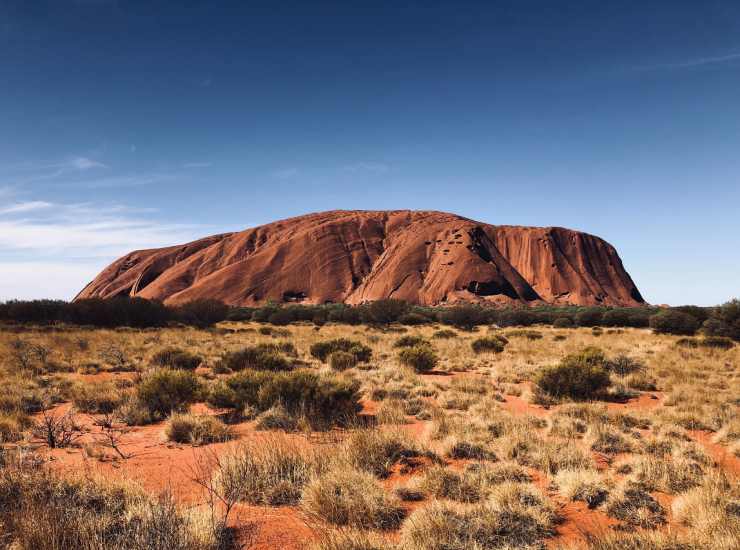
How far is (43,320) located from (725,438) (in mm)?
42001

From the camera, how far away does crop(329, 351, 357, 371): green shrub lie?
50.0ft

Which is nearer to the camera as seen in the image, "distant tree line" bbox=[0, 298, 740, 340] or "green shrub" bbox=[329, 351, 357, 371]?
"green shrub" bbox=[329, 351, 357, 371]

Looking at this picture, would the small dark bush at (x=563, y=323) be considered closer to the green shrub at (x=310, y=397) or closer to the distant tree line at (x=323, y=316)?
the distant tree line at (x=323, y=316)

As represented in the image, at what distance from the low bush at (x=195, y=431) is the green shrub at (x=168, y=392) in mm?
1834

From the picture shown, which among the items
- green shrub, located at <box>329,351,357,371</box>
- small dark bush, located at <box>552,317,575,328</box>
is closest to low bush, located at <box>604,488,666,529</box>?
green shrub, located at <box>329,351,357,371</box>

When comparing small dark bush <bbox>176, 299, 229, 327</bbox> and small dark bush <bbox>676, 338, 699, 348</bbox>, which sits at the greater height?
small dark bush <bbox>176, 299, 229, 327</bbox>

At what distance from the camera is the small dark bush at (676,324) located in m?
28.2

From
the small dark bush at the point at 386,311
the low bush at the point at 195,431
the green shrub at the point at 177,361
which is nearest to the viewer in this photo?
the low bush at the point at 195,431

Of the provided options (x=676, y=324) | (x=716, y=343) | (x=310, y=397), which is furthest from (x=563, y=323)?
(x=310, y=397)

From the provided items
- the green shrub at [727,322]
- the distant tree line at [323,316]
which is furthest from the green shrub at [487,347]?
the distant tree line at [323,316]

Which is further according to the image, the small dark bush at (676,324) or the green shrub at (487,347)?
the small dark bush at (676,324)

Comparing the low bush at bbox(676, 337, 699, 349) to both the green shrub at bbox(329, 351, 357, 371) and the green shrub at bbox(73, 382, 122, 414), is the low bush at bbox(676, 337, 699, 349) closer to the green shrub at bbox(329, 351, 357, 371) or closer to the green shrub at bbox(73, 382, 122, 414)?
the green shrub at bbox(329, 351, 357, 371)

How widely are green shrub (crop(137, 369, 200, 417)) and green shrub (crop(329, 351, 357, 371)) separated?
579cm

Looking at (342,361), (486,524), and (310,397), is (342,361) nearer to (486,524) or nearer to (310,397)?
(310,397)
